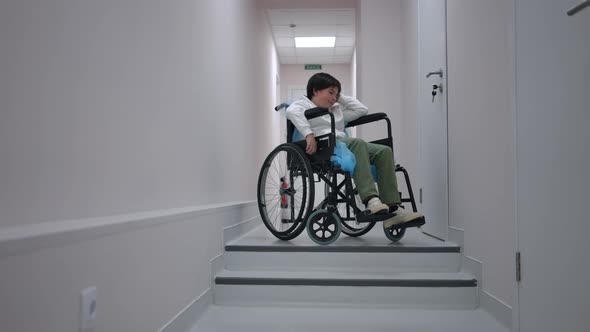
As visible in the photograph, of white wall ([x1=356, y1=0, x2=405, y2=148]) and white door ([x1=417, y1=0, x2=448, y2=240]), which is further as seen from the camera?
white wall ([x1=356, y1=0, x2=405, y2=148])

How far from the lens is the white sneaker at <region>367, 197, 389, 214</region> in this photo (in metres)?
2.45

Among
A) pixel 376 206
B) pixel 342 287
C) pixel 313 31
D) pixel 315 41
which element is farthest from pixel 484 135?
pixel 315 41

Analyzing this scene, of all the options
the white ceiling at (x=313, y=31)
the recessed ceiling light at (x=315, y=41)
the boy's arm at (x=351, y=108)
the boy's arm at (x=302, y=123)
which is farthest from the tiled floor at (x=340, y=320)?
the recessed ceiling light at (x=315, y=41)

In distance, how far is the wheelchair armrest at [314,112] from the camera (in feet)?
8.64

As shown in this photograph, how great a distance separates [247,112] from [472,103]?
207 centimetres

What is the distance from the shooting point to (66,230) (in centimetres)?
104

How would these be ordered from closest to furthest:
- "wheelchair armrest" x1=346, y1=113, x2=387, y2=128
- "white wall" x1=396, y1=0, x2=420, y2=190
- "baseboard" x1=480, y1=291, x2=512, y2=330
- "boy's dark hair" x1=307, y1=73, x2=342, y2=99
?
1. "baseboard" x1=480, y1=291, x2=512, y2=330
2. "wheelchair armrest" x1=346, y1=113, x2=387, y2=128
3. "boy's dark hair" x1=307, y1=73, x2=342, y2=99
4. "white wall" x1=396, y1=0, x2=420, y2=190

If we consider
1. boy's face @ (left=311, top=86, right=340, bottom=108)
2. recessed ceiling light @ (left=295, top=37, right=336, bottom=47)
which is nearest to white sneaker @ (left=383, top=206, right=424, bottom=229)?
boy's face @ (left=311, top=86, right=340, bottom=108)

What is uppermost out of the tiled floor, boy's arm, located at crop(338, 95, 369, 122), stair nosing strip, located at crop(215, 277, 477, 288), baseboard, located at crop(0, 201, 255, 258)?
boy's arm, located at crop(338, 95, 369, 122)

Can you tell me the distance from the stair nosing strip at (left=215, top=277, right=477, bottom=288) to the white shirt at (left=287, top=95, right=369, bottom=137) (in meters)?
0.83

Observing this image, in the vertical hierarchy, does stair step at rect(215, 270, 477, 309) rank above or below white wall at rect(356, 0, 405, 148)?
below

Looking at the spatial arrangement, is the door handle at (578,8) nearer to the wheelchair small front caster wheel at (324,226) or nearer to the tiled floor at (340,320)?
the tiled floor at (340,320)

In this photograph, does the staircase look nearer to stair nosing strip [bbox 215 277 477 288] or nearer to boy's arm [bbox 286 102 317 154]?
stair nosing strip [bbox 215 277 477 288]

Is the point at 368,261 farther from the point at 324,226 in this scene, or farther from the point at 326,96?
the point at 326,96
